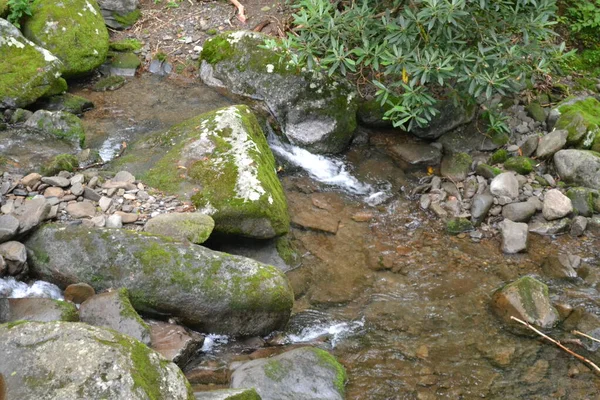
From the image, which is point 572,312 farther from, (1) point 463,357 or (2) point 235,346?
(2) point 235,346

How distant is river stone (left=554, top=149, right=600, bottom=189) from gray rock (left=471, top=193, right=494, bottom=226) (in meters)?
1.10

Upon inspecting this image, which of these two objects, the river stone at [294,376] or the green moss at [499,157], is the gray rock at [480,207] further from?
the river stone at [294,376]

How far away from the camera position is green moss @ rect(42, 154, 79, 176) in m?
6.36

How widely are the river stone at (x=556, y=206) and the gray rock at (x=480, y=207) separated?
61 cm

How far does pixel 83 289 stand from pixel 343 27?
14.4ft

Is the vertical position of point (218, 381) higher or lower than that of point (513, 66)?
lower

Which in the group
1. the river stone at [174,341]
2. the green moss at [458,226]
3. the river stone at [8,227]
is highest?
the river stone at [8,227]

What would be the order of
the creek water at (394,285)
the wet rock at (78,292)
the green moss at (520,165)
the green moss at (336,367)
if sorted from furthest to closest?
the green moss at (520,165) < the creek water at (394,285) < the wet rock at (78,292) < the green moss at (336,367)

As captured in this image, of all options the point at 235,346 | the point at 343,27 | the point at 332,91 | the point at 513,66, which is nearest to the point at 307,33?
the point at 343,27

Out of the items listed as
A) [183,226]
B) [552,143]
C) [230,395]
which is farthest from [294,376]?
[552,143]

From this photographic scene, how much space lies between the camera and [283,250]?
6371 mm

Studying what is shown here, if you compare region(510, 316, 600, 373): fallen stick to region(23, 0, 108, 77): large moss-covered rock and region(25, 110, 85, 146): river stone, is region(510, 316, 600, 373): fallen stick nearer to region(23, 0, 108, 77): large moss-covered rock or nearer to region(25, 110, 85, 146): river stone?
region(25, 110, 85, 146): river stone

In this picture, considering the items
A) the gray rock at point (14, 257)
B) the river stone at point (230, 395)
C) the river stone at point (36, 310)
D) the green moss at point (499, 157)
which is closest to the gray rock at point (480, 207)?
the green moss at point (499, 157)

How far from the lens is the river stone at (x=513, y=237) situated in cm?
682
